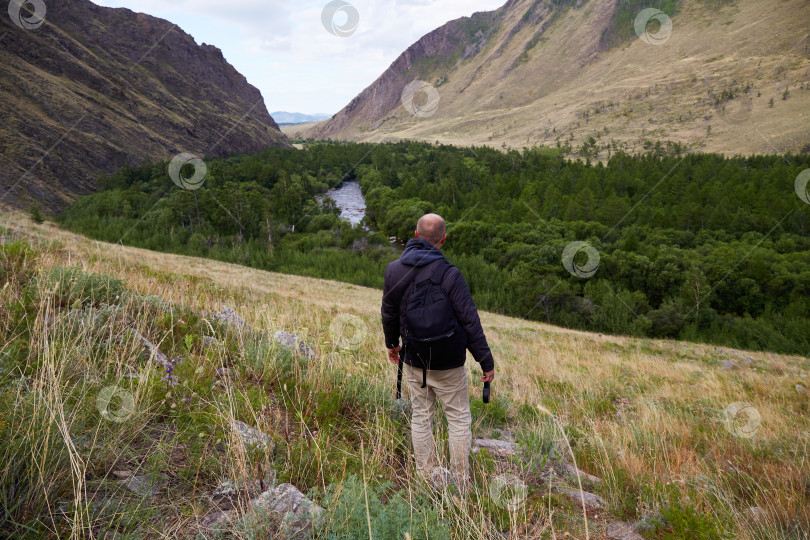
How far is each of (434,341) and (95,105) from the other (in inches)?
4690

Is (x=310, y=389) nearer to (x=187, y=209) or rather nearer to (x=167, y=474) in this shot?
(x=167, y=474)

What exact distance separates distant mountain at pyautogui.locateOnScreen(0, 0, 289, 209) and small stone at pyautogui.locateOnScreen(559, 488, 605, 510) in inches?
3233

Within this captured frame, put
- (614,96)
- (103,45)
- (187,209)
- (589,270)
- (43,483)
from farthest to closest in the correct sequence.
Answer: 1. (614,96)
2. (103,45)
3. (187,209)
4. (589,270)
5. (43,483)

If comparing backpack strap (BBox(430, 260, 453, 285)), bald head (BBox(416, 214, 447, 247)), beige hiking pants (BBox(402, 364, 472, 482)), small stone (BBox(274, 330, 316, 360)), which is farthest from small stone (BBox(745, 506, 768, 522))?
small stone (BBox(274, 330, 316, 360))

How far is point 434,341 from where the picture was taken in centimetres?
338

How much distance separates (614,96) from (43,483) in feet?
678

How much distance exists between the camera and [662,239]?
203 ft

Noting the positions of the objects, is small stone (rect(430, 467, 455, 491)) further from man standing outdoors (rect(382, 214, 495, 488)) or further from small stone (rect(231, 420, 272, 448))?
small stone (rect(231, 420, 272, 448))

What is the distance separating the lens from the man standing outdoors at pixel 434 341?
3416 millimetres

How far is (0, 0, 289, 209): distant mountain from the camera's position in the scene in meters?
72.1

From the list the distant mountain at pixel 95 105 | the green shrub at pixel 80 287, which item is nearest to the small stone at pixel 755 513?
the green shrub at pixel 80 287

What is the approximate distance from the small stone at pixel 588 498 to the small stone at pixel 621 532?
0.68 feet

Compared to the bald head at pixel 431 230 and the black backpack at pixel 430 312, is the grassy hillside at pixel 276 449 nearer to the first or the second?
the black backpack at pixel 430 312

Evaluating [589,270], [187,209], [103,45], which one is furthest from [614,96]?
[103,45]
